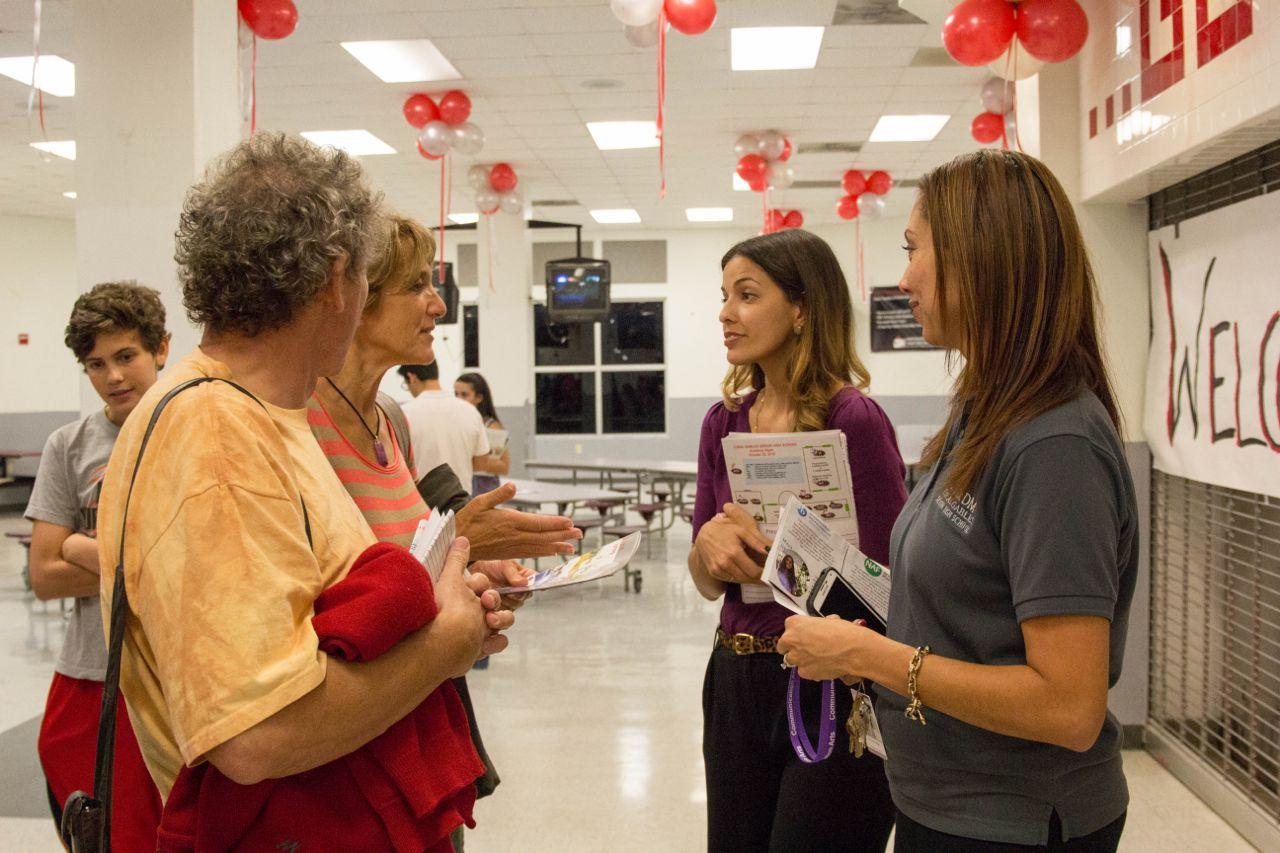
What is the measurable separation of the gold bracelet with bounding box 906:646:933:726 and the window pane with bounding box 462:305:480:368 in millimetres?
13956

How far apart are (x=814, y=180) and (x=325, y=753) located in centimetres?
1063

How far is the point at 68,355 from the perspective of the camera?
500 inches

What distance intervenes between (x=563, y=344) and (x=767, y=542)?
1333 cm

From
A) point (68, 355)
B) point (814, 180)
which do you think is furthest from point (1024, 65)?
point (68, 355)

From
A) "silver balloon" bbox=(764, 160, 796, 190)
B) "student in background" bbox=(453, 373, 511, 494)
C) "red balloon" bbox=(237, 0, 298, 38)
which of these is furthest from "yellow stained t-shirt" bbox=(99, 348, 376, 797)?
"silver balloon" bbox=(764, 160, 796, 190)

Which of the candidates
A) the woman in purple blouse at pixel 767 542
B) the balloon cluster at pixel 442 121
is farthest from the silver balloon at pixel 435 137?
the woman in purple blouse at pixel 767 542

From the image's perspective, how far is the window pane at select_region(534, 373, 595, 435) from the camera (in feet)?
48.8

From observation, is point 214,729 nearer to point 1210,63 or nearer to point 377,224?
point 377,224

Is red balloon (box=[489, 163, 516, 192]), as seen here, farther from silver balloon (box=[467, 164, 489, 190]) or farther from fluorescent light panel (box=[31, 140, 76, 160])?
fluorescent light panel (box=[31, 140, 76, 160])

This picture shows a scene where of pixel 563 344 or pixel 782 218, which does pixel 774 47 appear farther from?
pixel 563 344

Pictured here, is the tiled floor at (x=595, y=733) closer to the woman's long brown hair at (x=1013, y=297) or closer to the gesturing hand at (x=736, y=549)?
the gesturing hand at (x=736, y=549)

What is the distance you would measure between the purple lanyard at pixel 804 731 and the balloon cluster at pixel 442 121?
6.60 meters

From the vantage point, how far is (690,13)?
479 centimetres

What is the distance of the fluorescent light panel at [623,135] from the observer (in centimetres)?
871
